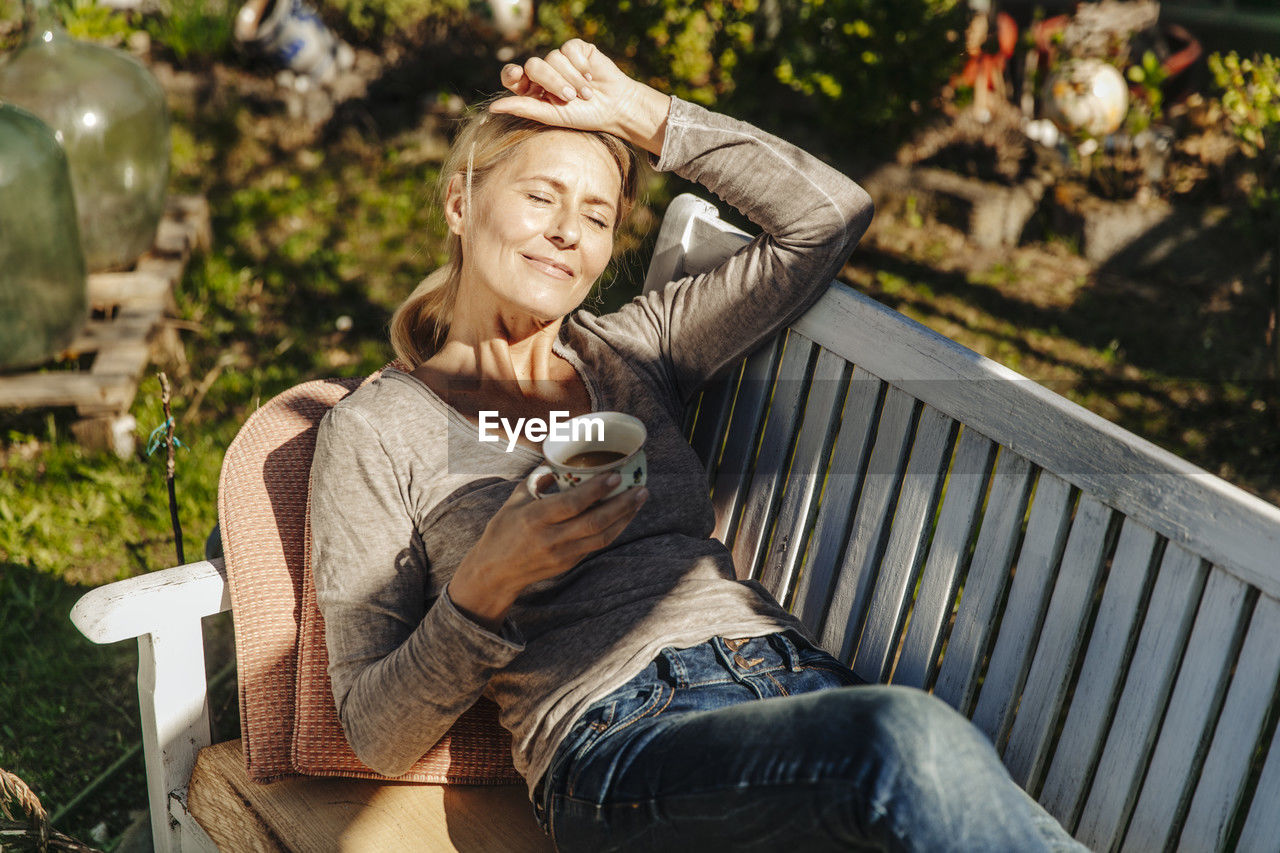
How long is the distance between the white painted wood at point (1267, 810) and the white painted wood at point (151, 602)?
1811 mm

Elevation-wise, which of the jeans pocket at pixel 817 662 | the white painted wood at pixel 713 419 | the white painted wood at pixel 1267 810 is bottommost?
the jeans pocket at pixel 817 662

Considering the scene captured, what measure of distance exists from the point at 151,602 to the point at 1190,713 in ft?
5.90

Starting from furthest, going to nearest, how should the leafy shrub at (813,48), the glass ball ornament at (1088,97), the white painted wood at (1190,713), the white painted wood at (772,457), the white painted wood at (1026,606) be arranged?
the glass ball ornament at (1088,97) < the leafy shrub at (813,48) < the white painted wood at (772,457) < the white painted wood at (1026,606) < the white painted wood at (1190,713)

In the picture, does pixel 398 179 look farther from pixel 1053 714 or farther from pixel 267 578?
pixel 1053 714

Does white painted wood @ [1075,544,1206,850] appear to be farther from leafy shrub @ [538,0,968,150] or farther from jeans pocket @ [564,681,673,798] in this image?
leafy shrub @ [538,0,968,150]

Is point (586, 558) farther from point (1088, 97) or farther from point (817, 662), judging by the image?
point (1088, 97)

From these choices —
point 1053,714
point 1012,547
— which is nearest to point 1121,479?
point 1012,547

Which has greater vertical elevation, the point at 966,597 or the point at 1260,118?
the point at 1260,118

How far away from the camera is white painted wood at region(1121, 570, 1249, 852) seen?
162cm

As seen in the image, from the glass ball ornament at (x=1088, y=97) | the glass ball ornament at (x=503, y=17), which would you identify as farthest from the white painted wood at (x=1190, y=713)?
the glass ball ornament at (x=503, y=17)

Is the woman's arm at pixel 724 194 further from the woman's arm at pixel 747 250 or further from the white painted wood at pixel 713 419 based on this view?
the white painted wood at pixel 713 419

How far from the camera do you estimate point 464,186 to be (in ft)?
7.65

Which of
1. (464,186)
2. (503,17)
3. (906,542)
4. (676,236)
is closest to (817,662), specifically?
(906,542)

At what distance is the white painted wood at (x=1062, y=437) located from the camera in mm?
1571
